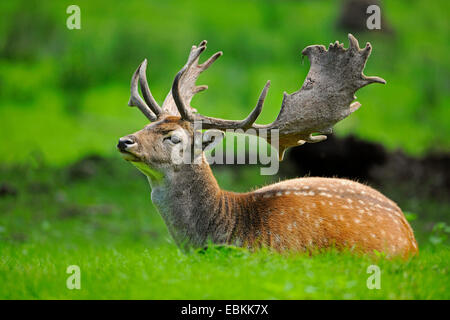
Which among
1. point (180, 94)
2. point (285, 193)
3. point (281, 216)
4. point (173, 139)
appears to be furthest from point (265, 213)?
point (180, 94)

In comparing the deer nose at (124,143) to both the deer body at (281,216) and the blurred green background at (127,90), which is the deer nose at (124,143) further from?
the blurred green background at (127,90)

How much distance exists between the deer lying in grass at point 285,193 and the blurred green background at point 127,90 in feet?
6.98

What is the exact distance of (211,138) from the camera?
6984 mm

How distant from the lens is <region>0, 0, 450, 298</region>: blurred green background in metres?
12.5

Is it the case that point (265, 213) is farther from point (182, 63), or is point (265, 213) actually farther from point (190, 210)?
point (182, 63)

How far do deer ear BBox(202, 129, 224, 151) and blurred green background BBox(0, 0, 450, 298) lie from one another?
281cm

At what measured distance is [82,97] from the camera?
20875mm

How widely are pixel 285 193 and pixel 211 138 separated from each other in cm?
105

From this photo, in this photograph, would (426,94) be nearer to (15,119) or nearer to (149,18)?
(149,18)

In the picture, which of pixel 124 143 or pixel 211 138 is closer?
pixel 124 143

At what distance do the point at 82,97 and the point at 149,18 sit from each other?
231 inches

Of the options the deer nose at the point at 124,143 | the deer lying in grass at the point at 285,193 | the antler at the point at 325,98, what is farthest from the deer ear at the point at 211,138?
the deer nose at the point at 124,143

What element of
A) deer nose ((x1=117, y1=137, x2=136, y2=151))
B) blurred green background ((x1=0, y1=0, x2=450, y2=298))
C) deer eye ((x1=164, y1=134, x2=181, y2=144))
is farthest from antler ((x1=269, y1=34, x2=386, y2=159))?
blurred green background ((x1=0, y1=0, x2=450, y2=298))

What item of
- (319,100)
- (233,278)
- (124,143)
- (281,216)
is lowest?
(233,278)
